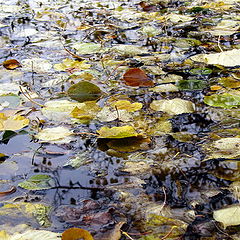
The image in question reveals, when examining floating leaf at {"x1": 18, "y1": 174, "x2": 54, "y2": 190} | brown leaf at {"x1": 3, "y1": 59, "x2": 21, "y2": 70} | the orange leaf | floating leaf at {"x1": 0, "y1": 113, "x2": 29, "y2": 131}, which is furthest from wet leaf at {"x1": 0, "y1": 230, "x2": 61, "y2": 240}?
brown leaf at {"x1": 3, "y1": 59, "x2": 21, "y2": 70}

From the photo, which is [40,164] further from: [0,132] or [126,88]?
[126,88]

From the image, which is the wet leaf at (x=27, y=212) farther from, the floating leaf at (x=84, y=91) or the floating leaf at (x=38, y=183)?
the floating leaf at (x=84, y=91)

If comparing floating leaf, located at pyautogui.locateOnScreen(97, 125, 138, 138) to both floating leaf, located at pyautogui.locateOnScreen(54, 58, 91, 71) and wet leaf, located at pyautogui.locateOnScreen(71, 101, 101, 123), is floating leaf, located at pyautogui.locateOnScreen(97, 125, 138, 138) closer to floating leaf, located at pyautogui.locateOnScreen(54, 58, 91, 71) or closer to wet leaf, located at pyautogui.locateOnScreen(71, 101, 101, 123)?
wet leaf, located at pyautogui.locateOnScreen(71, 101, 101, 123)

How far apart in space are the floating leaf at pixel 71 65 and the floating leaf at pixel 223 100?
706mm

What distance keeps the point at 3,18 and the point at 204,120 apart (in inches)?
88.2

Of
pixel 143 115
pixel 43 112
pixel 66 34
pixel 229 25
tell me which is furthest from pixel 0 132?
pixel 229 25

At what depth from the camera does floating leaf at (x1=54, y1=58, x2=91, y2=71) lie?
6.36 ft

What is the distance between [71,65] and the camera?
6.50 feet

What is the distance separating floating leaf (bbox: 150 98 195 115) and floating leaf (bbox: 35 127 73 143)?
380 mm

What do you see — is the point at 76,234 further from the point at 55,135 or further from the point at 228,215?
the point at 55,135

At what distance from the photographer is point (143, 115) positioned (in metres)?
1.44

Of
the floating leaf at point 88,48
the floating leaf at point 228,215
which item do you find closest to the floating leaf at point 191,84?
the floating leaf at point 88,48

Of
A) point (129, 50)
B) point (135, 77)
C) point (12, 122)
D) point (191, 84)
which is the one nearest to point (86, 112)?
point (12, 122)

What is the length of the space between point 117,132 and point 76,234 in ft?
1.49
